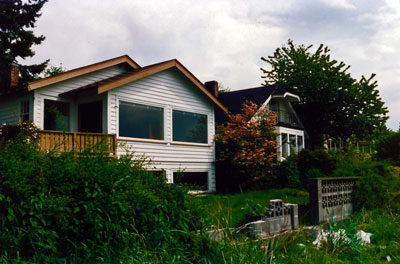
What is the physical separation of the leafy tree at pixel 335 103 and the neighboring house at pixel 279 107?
5234 millimetres

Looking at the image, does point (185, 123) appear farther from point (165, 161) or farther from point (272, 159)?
point (272, 159)

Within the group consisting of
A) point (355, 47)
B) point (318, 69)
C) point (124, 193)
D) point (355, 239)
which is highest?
point (318, 69)

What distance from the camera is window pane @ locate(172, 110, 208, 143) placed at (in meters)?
16.7

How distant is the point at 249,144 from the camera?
712 inches

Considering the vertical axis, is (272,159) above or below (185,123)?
below

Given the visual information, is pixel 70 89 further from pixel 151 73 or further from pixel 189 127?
pixel 189 127

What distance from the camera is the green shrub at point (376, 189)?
9.61 m

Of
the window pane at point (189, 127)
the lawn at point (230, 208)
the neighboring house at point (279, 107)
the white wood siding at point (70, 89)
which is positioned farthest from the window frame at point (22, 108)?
the neighboring house at point (279, 107)

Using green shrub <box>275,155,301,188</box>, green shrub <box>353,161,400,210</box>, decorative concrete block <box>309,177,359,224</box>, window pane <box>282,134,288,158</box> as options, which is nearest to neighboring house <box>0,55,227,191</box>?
green shrub <box>275,155,301,188</box>

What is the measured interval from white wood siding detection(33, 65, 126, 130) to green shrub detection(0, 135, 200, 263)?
29.7 ft

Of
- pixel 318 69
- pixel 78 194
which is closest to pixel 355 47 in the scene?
pixel 78 194

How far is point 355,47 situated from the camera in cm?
835

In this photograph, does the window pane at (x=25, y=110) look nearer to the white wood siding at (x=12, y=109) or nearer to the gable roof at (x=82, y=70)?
the white wood siding at (x=12, y=109)

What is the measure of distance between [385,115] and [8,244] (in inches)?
1251
